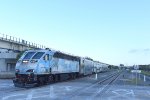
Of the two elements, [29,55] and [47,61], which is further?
→ [47,61]

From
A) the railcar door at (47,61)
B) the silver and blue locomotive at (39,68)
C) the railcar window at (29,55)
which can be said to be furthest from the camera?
the railcar door at (47,61)

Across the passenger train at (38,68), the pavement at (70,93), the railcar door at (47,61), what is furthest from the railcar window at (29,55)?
the pavement at (70,93)

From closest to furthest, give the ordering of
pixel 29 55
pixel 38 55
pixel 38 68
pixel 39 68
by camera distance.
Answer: pixel 38 68, pixel 39 68, pixel 29 55, pixel 38 55

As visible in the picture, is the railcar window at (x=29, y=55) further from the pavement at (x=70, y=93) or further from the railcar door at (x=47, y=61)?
the pavement at (x=70, y=93)

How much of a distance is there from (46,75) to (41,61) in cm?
194

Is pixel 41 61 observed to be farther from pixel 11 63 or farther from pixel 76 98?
pixel 11 63

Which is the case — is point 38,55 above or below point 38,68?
above

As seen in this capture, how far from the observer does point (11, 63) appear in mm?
75562

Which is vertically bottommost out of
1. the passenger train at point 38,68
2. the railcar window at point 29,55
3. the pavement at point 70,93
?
the pavement at point 70,93

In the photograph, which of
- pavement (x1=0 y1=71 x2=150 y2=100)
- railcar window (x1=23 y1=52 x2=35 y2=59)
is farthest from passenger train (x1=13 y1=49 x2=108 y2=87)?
pavement (x1=0 y1=71 x2=150 y2=100)

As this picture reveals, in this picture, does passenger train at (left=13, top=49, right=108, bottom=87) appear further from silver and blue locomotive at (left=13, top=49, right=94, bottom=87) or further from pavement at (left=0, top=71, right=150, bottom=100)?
pavement at (left=0, top=71, right=150, bottom=100)

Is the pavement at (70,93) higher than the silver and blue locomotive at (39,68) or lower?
lower

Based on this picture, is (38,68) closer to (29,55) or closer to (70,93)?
(29,55)

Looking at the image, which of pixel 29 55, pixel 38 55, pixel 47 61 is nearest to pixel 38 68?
pixel 38 55
